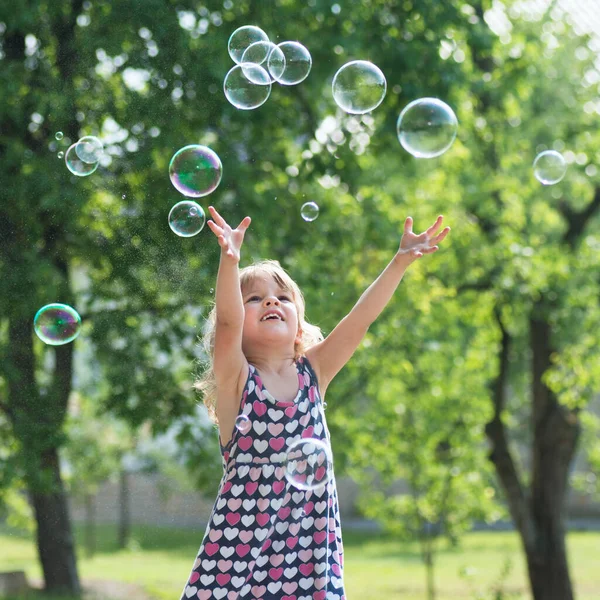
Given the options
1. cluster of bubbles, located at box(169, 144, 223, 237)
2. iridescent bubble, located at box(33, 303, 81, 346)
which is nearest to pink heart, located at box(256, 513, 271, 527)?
cluster of bubbles, located at box(169, 144, 223, 237)

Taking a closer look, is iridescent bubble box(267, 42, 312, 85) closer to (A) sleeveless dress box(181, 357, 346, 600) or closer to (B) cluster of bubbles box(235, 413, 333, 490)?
(A) sleeveless dress box(181, 357, 346, 600)

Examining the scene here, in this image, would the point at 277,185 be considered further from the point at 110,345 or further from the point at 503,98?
the point at 503,98

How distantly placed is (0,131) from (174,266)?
130 cm

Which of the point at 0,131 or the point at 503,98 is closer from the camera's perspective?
the point at 0,131

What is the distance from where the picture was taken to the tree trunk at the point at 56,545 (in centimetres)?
658

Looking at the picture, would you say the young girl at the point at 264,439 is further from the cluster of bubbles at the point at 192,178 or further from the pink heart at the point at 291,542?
the cluster of bubbles at the point at 192,178

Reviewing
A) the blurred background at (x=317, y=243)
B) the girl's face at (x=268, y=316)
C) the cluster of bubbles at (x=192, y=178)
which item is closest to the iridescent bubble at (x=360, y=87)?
the cluster of bubbles at (x=192, y=178)

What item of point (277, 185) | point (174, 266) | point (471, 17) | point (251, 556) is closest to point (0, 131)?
point (174, 266)

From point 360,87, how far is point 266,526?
6.59 feet

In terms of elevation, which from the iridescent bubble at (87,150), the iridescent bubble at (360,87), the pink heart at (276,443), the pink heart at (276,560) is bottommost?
the pink heart at (276,560)

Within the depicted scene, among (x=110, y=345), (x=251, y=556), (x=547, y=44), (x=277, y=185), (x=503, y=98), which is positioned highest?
(x=547, y=44)

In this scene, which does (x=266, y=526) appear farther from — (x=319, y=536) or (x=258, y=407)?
(x=258, y=407)

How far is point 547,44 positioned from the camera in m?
9.41

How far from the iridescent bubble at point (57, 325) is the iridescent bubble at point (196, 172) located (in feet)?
2.50
